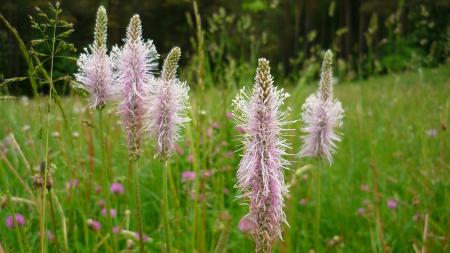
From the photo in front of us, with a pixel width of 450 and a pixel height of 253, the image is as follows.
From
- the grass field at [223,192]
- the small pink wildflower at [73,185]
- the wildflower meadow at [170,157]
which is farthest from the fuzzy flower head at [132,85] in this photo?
the small pink wildflower at [73,185]

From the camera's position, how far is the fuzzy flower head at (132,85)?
128cm

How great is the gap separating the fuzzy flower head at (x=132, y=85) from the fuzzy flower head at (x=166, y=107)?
29 mm

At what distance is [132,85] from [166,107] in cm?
11

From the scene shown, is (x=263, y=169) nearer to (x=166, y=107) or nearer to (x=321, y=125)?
(x=166, y=107)

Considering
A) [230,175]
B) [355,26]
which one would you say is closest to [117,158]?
[230,175]

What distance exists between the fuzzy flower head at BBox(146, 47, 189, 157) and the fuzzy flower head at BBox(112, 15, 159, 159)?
0.09ft

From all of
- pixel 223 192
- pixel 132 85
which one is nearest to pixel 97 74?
pixel 132 85

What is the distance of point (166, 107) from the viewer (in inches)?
50.3

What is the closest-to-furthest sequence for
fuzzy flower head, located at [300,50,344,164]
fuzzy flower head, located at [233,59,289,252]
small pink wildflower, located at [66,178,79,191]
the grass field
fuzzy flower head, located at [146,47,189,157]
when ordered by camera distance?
fuzzy flower head, located at [233,59,289,252], fuzzy flower head, located at [146,47,189,157], fuzzy flower head, located at [300,50,344,164], the grass field, small pink wildflower, located at [66,178,79,191]

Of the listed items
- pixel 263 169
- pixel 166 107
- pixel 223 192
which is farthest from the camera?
pixel 223 192

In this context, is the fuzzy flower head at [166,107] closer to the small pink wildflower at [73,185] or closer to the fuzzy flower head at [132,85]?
the fuzzy flower head at [132,85]

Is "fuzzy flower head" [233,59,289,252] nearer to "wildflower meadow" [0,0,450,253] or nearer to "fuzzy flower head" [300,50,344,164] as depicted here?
"wildflower meadow" [0,0,450,253]

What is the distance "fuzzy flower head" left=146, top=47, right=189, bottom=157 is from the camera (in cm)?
125

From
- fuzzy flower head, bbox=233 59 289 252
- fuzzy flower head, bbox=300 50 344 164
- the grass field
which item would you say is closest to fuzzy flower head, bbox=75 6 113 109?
the grass field
